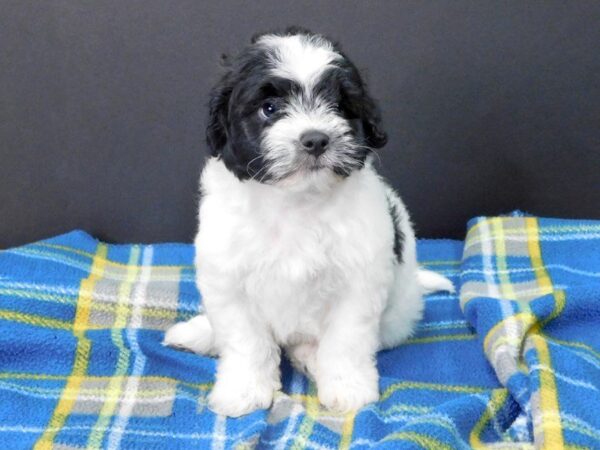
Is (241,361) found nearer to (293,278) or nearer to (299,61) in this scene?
(293,278)

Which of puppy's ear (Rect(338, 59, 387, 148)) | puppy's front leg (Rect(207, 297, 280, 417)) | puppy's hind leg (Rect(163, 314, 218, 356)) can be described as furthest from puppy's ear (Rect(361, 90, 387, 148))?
puppy's hind leg (Rect(163, 314, 218, 356))

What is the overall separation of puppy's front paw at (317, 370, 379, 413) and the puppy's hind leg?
504mm

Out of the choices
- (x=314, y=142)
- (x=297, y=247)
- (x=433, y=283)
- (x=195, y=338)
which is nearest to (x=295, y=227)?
(x=297, y=247)

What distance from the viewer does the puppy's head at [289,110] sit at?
1975mm

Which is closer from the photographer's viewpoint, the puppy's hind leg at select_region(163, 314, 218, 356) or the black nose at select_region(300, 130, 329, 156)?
the black nose at select_region(300, 130, 329, 156)

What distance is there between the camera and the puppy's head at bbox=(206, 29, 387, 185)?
197 centimetres

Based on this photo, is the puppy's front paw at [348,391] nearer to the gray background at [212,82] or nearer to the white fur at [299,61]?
the white fur at [299,61]

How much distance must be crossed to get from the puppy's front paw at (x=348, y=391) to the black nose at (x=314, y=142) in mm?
779

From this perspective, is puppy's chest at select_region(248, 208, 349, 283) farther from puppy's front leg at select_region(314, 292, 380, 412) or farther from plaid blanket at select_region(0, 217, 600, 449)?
plaid blanket at select_region(0, 217, 600, 449)

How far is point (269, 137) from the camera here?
198 centimetres

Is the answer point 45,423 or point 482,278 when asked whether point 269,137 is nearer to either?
point 45,423

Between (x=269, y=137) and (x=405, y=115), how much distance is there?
4.93 feet

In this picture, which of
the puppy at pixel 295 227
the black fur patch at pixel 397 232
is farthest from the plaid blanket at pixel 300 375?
the black fur patch at pixel 397 232

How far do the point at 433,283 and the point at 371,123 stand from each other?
1077 millimetres
